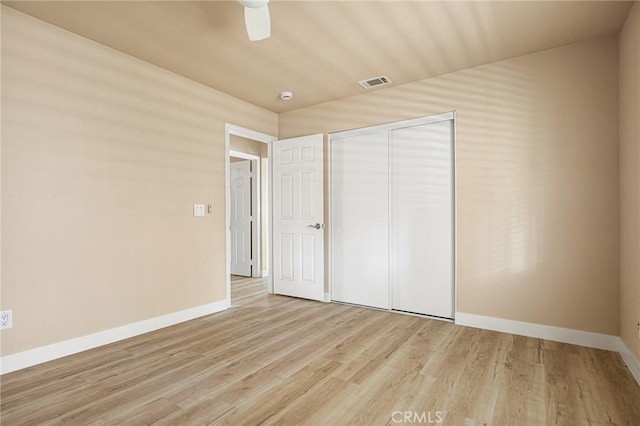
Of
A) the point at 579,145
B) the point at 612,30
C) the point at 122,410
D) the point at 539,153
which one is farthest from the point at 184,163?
the point at 612,30

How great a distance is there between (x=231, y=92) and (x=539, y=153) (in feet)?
10.5

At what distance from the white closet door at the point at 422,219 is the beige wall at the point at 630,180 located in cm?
130

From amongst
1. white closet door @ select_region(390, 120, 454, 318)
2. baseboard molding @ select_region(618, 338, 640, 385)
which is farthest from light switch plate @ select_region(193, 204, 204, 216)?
baseboard molding @ select_region(618, 338, 640, 385)

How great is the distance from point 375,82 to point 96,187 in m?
2.84

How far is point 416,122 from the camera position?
357 cm

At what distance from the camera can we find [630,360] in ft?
7.48

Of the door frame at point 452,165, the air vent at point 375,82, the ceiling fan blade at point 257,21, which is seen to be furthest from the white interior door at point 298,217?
the ceiling fan blade at point 257,21

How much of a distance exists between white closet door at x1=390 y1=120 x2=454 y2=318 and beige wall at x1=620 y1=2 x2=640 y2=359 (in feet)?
4.25

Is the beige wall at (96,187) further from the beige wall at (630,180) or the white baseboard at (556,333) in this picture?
the beige wall at (630,180)

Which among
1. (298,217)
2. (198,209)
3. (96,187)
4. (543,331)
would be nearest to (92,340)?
(96,187)

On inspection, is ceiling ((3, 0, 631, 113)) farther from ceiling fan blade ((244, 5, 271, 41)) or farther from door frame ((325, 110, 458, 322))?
door frame ((325, 110, 458, 322))

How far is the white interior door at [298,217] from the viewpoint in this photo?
4.15 metres

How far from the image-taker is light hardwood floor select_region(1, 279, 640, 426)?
5.87ft

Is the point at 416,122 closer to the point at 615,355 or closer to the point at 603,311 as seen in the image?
the point at 603,311
